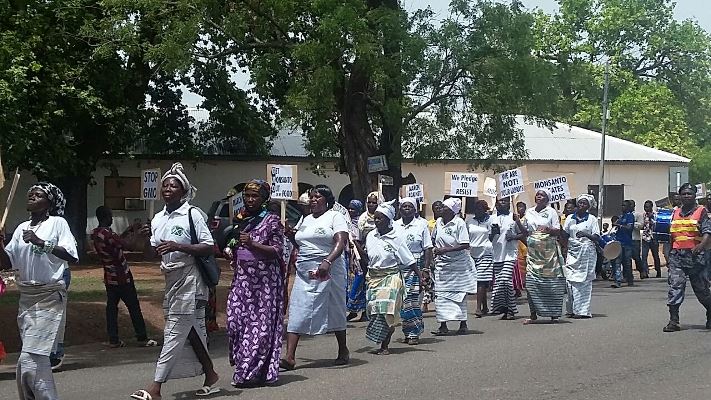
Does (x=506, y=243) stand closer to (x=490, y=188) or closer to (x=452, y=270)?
(x=452, y=270)

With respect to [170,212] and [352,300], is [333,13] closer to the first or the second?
[352,300]

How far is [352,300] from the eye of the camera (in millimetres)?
14727

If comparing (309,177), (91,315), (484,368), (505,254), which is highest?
(309,177)

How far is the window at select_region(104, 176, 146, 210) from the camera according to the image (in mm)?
33031

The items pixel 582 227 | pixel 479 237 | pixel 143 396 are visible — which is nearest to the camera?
pixel 143 396

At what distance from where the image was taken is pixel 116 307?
12500mm

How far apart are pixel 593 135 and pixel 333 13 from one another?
86.4 ft

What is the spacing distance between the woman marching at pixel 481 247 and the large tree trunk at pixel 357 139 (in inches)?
209

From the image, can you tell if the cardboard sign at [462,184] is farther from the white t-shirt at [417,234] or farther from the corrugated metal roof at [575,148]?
the corrugated metal roof at [575,148]

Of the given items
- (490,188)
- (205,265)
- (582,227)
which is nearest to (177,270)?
(205,265)

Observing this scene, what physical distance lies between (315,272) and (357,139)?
1094 centimetres

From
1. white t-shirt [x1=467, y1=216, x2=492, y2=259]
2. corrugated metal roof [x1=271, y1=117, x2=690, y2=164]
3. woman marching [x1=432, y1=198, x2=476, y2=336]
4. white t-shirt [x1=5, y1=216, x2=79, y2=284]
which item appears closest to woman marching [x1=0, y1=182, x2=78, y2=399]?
white t-shirt [x1=5, y1=216, x2=79, y2=284]

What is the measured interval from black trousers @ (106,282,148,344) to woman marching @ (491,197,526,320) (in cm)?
509

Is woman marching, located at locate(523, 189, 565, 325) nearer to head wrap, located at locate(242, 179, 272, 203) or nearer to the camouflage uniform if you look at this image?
the camouflage uniform
